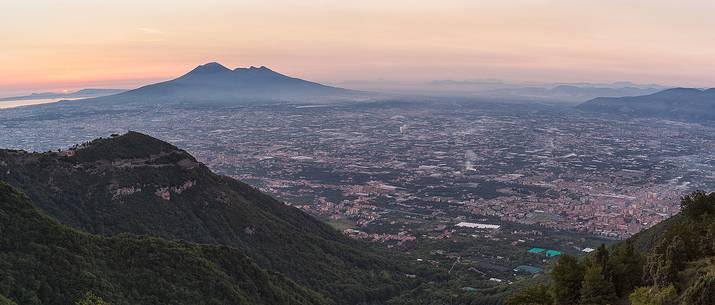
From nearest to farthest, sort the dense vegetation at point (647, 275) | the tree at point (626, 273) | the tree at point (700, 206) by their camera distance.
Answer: the dense vegetation at point (647, 275) < the tree at point (626, 273) < the tree at point (700, 206)

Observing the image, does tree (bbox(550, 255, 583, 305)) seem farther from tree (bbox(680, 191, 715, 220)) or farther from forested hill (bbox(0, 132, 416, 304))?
forested hill (bbox(0, 132, 416, 304))

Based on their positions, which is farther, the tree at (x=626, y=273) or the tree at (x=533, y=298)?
the tree at (x=533, y=298)

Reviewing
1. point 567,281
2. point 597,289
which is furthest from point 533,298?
point 597,289

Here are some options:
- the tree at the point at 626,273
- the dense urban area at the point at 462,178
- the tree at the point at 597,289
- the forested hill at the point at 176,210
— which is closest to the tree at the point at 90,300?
the forested hill at the point at 176,210

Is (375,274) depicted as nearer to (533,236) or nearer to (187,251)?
(187,251)

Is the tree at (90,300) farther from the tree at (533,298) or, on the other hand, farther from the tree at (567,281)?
the tree at (567,281)

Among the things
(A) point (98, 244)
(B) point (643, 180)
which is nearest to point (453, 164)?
(B) point (643, 180)

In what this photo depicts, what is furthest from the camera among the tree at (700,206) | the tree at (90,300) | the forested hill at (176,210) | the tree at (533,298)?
the forested hill at (176,210)
